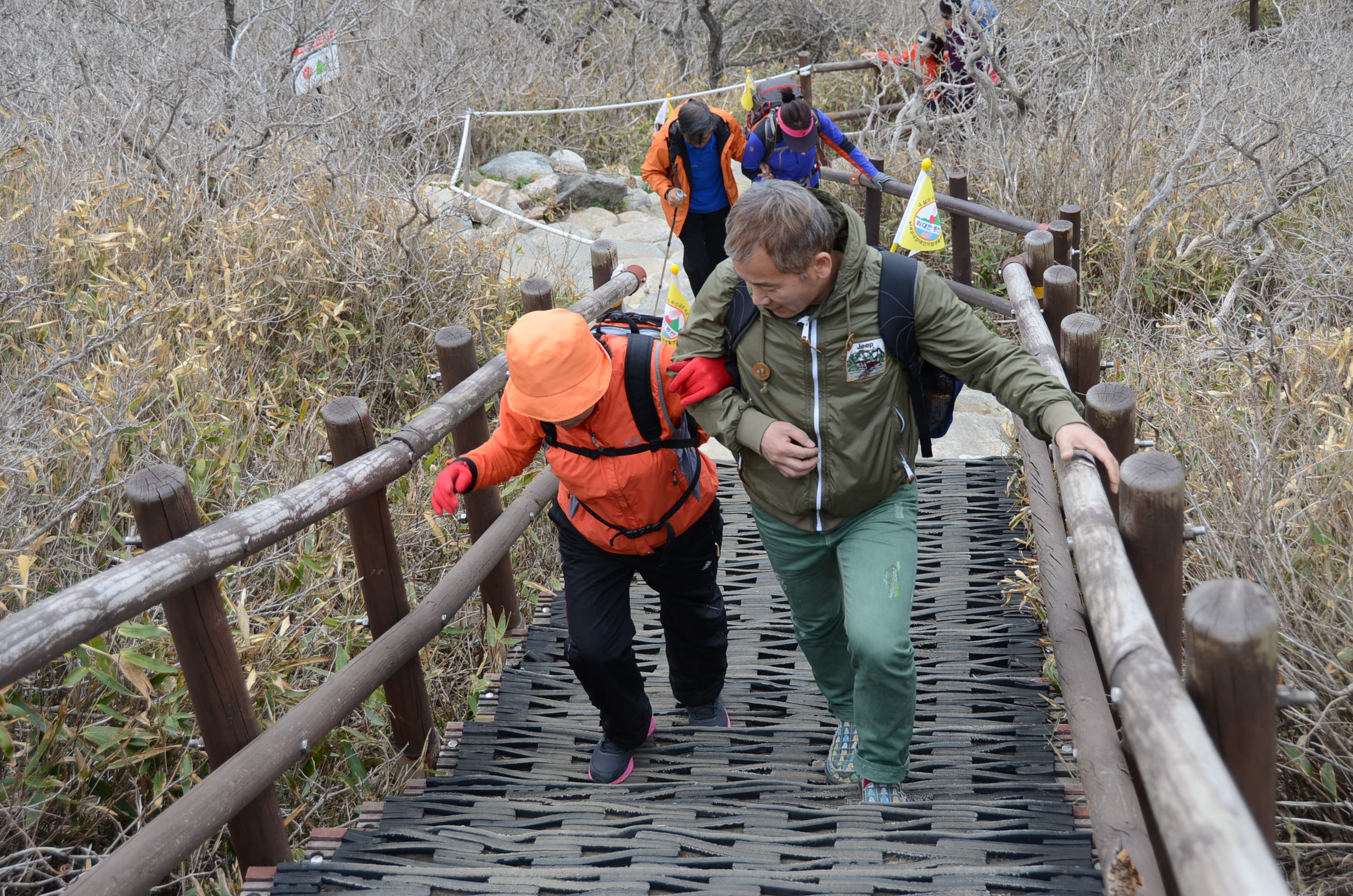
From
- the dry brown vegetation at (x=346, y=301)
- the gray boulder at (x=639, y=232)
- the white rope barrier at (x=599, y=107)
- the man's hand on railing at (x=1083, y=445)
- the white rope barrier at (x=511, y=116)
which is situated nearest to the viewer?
the man's hand on railing at (x=1083, y=445)

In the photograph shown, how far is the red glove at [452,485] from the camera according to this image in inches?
108

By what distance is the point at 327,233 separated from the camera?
583 centimetres

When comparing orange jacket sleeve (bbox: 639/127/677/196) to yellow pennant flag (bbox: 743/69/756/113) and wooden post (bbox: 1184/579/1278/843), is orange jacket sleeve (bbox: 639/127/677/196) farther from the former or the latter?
wooden post (bbox: 1184/579/1278/843)

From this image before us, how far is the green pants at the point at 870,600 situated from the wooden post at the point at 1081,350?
861 mm

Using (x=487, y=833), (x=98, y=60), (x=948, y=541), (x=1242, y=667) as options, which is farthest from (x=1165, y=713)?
(x=98, y=60)

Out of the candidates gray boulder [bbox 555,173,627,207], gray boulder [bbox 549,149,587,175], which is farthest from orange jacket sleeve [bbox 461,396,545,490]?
gray boulder [bbox 549,149,587,175]

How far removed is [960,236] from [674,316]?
411 centimetres

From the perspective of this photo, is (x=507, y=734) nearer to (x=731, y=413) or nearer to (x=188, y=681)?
(x=188, y=681)

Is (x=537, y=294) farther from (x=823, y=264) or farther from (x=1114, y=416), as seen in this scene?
(x=1114, y=416)

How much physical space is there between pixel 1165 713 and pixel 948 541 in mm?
3138

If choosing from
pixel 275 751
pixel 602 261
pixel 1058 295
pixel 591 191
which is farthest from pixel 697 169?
pixel 591 191

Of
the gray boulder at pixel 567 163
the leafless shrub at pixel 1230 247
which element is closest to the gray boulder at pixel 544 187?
the gray boulder at pixel 567 163

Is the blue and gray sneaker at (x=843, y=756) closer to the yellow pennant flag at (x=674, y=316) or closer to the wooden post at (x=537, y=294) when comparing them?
the yellow pennant flag at (x=674, y=316)

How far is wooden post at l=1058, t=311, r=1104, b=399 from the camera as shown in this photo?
3.14m
